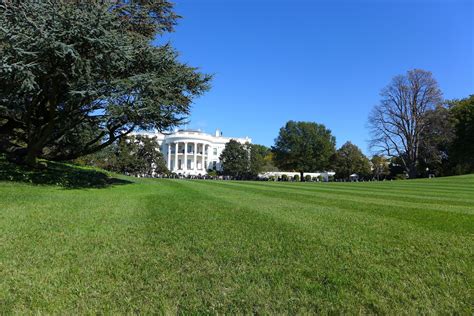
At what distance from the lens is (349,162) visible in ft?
263

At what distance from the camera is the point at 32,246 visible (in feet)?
16.8

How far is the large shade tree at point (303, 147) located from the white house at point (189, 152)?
14.5m

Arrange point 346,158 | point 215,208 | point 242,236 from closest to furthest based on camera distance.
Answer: point 242,236 < point 215,208 < point 346,158

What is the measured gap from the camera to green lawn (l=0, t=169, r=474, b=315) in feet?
10.9

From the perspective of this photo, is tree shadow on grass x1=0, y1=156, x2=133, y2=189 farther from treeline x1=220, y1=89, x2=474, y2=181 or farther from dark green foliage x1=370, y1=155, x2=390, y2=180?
dark green foliage x1=370, y1=155, x2=390, y2=180

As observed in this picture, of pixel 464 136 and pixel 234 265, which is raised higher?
pixel 464 136

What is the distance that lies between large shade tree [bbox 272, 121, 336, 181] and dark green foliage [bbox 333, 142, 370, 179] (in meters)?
2.67

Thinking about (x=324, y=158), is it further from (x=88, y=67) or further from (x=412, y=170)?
(x=88, y=67)

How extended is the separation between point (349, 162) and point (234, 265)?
8013 centimetres

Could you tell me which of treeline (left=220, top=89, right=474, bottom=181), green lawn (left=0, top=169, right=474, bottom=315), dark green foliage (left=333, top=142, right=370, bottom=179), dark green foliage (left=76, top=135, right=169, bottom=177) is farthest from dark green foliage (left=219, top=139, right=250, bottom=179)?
green lawn (left=0, top=169, right=474, bottom=315)

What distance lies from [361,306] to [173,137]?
3674 inches

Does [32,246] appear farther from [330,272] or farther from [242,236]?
[330,272]

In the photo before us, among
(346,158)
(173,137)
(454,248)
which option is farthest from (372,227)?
(173,137)

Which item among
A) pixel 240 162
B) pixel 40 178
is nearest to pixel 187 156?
pixel 240 162
